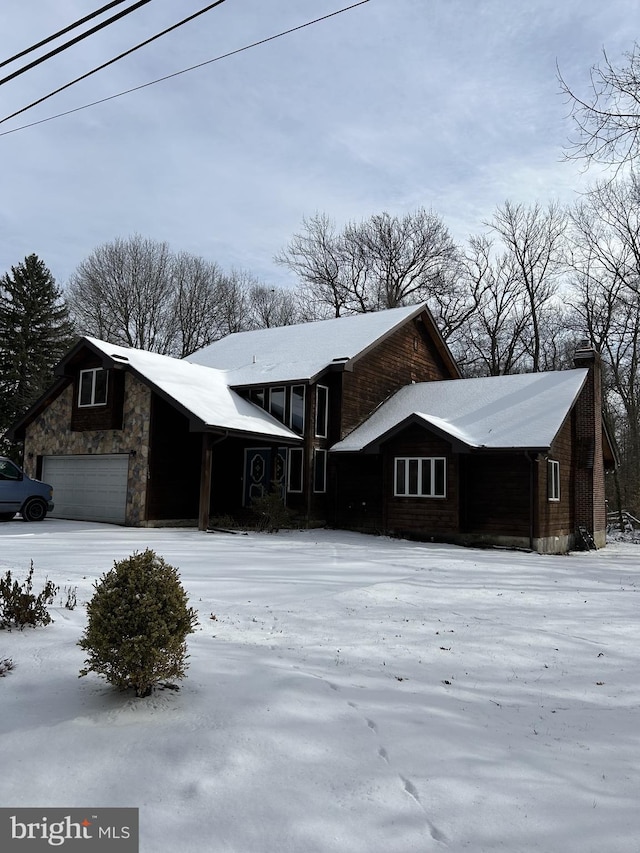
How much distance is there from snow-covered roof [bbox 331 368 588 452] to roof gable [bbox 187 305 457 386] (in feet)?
8.06

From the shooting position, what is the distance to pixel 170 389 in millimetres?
19594

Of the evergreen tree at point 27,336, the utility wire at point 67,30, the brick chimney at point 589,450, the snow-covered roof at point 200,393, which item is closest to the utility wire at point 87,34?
the utility wire at point 67,30

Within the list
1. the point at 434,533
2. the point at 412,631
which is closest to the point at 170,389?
the point at 434,533

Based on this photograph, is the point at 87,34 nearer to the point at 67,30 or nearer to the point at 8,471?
the point at 67,30

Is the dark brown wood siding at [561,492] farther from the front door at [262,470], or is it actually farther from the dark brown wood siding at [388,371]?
the front door at [262,470]

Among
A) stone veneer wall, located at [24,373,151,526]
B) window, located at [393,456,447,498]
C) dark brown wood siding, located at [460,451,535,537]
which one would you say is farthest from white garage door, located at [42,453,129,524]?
dark brown wood siding, located at [460,451,535,537]

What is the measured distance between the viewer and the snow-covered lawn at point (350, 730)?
11.1 feet

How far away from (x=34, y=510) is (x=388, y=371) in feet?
43.2

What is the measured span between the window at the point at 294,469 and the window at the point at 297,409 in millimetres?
665

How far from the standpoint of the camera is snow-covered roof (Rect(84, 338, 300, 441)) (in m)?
19.1

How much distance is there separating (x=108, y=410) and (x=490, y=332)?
25.4m

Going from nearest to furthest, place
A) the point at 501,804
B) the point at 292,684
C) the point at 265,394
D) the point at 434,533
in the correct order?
the point at 501,804 → the point at 292,684 → the point at 434,533 → the point at 265,394

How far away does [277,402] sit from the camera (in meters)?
23.0

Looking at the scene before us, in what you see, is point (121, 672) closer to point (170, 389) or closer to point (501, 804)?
point (501, 804)
